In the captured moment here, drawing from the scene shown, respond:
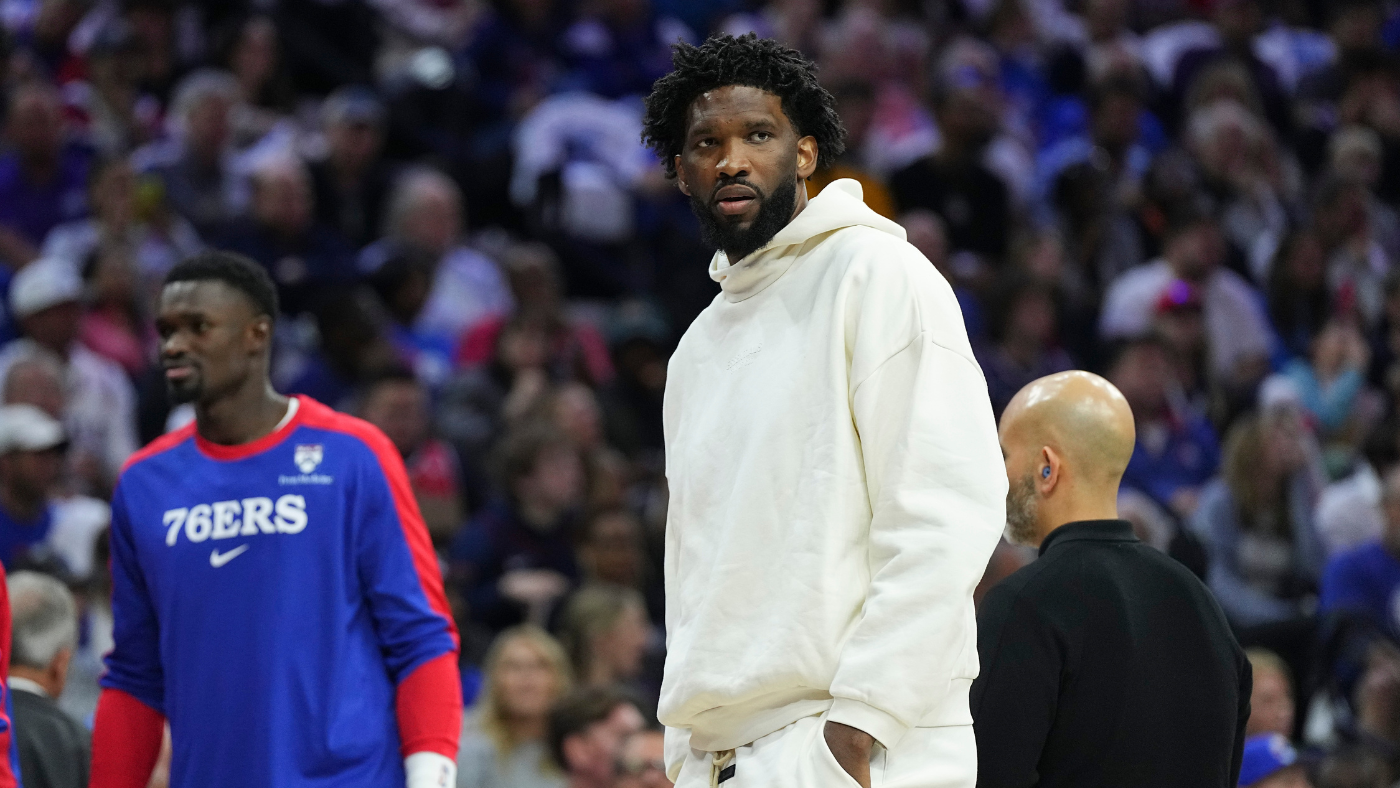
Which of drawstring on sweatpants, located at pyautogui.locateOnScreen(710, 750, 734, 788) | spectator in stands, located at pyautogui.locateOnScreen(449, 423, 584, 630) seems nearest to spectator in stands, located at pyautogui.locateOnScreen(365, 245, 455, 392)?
spectator in stands, located at pyautogui.locateOnScreen(449, 423, 584, 630)

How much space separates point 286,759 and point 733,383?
1.51 meters

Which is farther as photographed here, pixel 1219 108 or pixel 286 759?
pixel 1219 108

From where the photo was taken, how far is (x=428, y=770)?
3965mm

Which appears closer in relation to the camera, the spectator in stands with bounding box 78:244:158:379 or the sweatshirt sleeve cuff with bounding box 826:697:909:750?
the sweatshirt sleeve cuff with bounding box 826:697:909:750

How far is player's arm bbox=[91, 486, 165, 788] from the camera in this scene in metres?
4.10

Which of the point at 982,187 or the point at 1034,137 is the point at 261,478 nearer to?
the point at 982,187

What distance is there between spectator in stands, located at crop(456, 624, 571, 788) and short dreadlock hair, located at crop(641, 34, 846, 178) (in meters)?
3.75

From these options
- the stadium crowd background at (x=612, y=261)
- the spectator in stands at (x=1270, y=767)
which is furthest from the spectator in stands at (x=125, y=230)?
the spectator in stands at (x=1270, y=767)

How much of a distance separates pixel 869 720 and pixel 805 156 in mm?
1058

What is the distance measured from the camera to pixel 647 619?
7.87 metres

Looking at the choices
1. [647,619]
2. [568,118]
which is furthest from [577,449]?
[568,118]

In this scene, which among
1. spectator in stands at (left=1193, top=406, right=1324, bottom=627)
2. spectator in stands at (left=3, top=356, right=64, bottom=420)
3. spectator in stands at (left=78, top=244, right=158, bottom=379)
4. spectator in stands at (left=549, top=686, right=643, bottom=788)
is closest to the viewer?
spectator in stands at (left=549, top=686, right=643, bottom=788)

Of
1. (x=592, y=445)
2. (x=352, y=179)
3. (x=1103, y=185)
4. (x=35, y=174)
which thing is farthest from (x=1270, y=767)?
(x=35, y=174)

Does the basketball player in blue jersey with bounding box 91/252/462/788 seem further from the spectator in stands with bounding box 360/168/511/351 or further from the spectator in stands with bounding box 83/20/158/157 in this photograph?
the spectator in stands with bounding box 83/20/158/157
